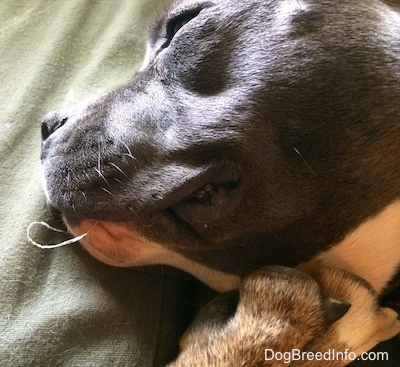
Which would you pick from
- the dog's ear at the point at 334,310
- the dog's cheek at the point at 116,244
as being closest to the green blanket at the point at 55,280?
the dog's cheek at the point at 116,244

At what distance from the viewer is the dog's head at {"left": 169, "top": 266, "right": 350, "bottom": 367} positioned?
103 cm

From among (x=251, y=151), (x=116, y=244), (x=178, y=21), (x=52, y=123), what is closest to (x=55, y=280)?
(x=116, y=244)

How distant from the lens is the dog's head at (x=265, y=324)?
103 cm

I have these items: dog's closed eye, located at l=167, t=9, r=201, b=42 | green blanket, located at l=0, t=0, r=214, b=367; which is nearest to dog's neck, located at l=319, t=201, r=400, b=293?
green blanket, located at l=0, t=0, r=214, b=367

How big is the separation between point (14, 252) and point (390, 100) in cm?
68

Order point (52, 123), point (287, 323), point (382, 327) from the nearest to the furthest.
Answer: point (287, 323) → point (382, 327) → point (52, 123)

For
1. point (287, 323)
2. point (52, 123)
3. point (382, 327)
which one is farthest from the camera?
point (52, 123)

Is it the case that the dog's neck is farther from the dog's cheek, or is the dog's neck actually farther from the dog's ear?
the dog's cheek

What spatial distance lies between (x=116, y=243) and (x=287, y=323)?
1.09 feet

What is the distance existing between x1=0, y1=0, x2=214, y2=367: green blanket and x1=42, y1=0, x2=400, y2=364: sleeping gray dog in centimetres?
6

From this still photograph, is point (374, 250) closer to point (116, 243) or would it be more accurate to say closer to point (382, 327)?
point (382, 327)

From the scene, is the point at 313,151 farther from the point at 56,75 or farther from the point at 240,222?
the point at 56,75

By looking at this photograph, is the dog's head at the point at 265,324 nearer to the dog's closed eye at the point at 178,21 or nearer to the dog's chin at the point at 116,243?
the dog's chin at the point at 116,243

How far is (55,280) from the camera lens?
1179 mm
